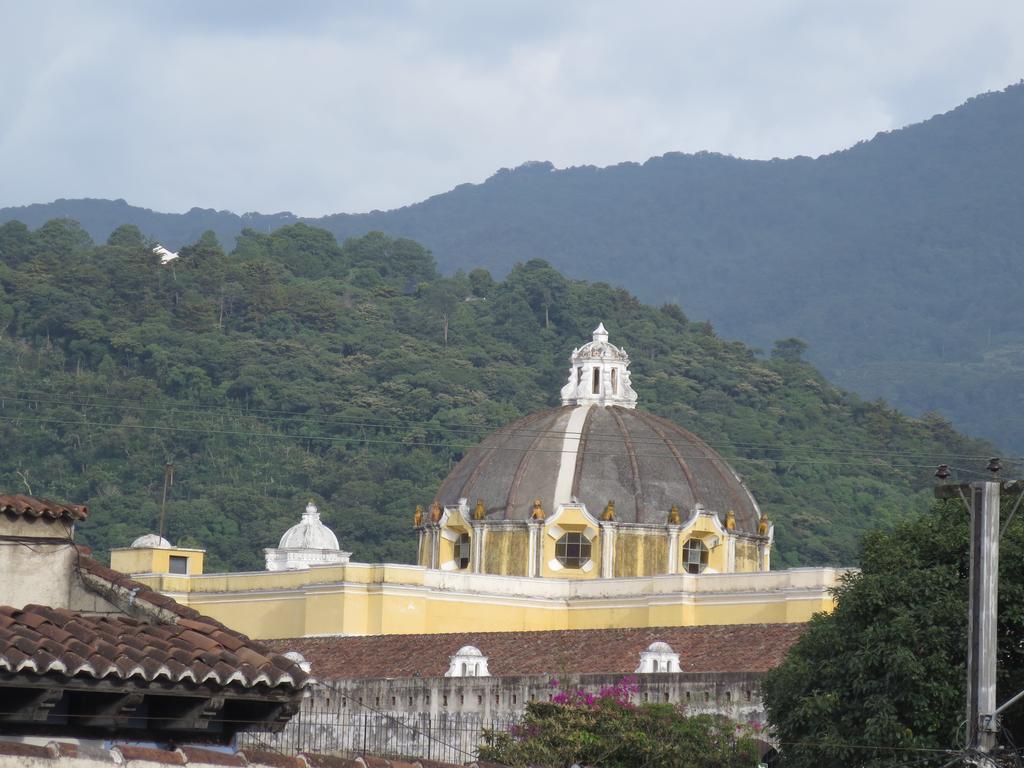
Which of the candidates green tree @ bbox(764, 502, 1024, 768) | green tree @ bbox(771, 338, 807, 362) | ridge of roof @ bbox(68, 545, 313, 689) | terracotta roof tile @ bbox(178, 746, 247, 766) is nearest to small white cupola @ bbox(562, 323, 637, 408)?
green tree @ bbox(764, 502, 1024, 768)

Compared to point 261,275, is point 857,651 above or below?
below

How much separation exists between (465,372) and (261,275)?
42.7 ft

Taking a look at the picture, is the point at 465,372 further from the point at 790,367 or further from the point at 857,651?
the point at 857,651

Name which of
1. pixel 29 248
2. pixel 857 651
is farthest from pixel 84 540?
pixel 857 651

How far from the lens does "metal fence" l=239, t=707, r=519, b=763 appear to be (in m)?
32.0

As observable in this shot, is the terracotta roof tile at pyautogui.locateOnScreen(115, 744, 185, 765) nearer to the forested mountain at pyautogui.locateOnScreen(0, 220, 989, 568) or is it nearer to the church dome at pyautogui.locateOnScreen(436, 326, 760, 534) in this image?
the church dome at pyautogui.locateOnScreen(436, 326, 760, 534)

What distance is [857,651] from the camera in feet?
90.3

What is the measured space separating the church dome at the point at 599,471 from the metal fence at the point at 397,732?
74.1 ft

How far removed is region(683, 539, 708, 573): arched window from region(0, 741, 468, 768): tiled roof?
40.6 m

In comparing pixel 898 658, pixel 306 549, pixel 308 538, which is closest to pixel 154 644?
pixel 898 658

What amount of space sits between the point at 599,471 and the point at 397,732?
2404 cm

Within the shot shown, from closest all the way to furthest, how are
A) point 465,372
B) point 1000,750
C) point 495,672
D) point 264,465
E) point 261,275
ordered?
1. point 1000,750
2. point 495,672
3. point 264,465
4. point 465,372
5. point 261,275

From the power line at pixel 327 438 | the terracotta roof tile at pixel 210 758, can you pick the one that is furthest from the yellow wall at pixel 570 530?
the terracotta roof tile at pixel 210 758

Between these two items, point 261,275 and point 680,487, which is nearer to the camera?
point 680,487
